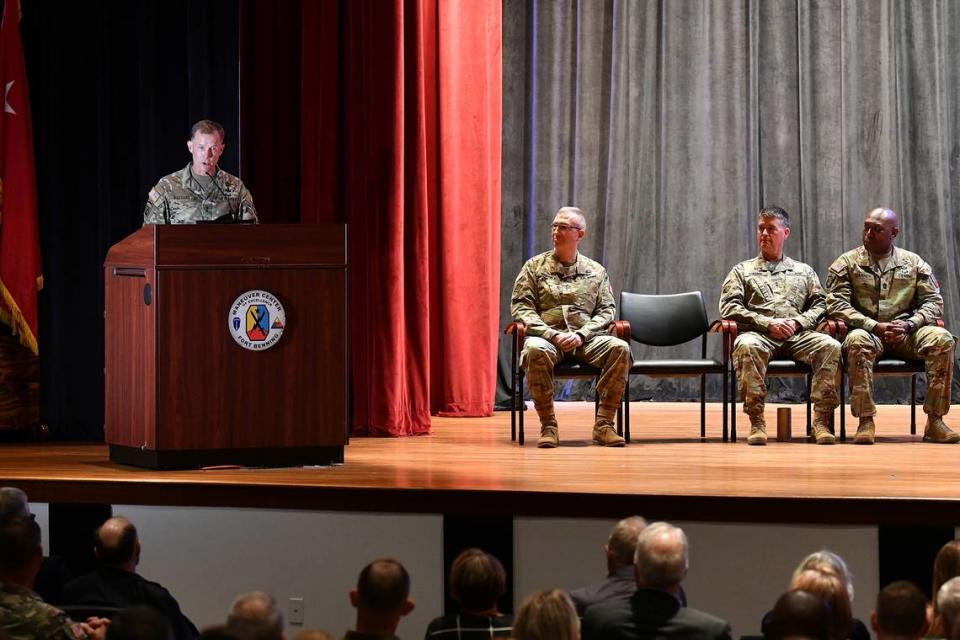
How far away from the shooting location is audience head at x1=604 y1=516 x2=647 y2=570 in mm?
3535

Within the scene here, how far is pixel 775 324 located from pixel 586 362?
906 millimetres

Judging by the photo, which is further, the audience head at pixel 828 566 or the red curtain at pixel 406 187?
the red curtain at pixel 406 187

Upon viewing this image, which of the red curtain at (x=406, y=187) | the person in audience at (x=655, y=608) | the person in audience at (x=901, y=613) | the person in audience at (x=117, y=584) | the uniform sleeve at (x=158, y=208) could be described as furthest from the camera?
the red curtain at (x=406, y=187)

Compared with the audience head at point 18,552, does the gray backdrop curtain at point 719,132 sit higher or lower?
higher

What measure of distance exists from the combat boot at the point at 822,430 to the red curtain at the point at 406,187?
2.06 metres

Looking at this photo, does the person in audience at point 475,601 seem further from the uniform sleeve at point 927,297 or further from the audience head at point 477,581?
the uniform sleeve at point 927,297

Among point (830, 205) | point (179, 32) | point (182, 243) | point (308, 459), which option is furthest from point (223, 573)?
point (830, 205)

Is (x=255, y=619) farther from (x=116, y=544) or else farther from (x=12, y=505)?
(x=12, y=505)

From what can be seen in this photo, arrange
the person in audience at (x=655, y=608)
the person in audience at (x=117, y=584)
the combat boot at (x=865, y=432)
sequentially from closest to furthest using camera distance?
1. the person in audience at (x=655, y=608)
2. the person in audience at (x=117, y=584)
3. the combat boot at (x=865, y=432)

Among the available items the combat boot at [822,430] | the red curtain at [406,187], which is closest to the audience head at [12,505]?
the red curtain at [406,187]

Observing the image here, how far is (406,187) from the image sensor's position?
295 inches

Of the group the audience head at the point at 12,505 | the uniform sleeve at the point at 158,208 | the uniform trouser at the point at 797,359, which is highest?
the uniform sleeve at the point at 158,208

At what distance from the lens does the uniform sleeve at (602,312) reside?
6.45 m

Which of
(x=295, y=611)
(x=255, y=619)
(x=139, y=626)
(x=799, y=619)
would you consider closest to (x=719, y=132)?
(x=295, y=611)
